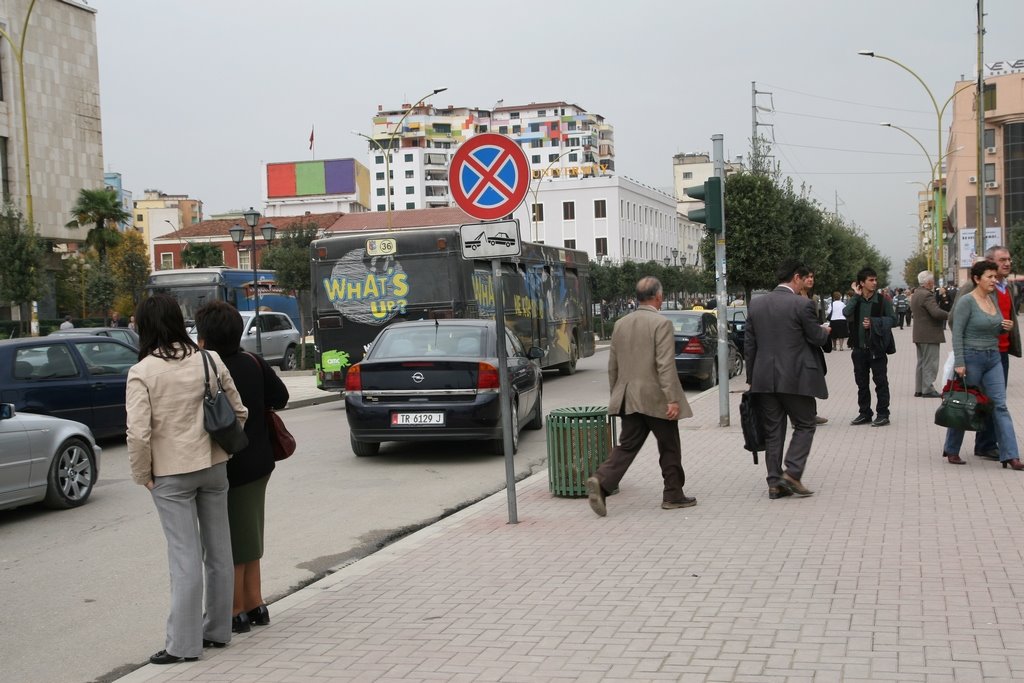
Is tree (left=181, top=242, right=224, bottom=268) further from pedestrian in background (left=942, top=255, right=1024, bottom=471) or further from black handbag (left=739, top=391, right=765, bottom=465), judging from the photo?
black handbag (left=739, top=391, right=765, bottom=465)

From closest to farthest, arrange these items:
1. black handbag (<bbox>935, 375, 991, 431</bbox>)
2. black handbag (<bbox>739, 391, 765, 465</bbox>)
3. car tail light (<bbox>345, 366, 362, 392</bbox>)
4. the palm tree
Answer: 1. black handbag (<bbox>739, 391, 765, 465</bbox>)
2. black handbag (<bbox>935, 375, 991, 431</bbox>)
3. car tail light (<bbox>345, 366, 362, 392</bbox>)
4. the palm tree

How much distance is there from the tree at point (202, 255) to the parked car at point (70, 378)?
303ft

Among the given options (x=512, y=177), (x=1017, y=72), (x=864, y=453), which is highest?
(x=1017, y=72)

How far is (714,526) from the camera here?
7582 mm

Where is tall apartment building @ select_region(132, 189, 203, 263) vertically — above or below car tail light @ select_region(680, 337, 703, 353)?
above

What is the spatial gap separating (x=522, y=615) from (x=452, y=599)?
1.81ft

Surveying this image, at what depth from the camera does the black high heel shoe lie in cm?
559

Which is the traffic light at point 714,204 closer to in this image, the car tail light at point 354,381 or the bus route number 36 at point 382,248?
the car tail light at point 354,381

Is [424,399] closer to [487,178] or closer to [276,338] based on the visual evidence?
[487,178]

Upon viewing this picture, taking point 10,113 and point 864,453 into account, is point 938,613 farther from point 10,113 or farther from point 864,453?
point 10,113

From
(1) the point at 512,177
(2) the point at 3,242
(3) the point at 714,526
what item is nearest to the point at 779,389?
(3) the point at 714,526

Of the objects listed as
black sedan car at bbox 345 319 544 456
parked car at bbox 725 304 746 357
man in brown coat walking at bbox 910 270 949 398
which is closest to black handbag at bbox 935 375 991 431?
black sedan car at bbox 345 319 544 456

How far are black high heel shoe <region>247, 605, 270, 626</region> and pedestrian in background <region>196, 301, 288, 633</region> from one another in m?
0.02

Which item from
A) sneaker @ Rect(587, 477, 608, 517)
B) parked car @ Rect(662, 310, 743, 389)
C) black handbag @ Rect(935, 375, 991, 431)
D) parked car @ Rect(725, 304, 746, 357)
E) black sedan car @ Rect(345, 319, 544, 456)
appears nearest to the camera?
sneaker @ Rect(587, 477, 608, 517)
